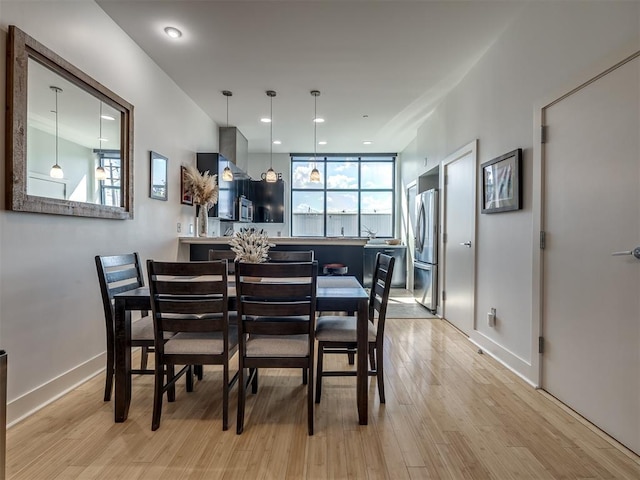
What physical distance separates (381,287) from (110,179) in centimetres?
231

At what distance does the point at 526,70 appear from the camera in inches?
103

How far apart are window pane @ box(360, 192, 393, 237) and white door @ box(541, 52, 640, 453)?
542cm

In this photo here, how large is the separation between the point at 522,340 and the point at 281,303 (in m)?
1.97

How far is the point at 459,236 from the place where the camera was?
3.97 metres

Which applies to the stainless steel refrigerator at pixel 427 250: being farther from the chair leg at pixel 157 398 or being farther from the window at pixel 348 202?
the chair leg at pixel 157 398

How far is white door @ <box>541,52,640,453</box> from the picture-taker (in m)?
1.72

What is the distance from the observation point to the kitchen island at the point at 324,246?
3822 mm

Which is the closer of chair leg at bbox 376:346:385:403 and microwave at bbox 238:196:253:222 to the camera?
chair leg at bbox 376:346:385:403

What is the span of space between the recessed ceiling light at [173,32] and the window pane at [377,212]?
535 centimetres

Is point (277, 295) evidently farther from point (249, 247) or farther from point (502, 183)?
point (502, 183)

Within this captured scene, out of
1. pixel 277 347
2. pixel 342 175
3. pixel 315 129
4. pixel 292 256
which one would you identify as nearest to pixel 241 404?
pixel 277 347

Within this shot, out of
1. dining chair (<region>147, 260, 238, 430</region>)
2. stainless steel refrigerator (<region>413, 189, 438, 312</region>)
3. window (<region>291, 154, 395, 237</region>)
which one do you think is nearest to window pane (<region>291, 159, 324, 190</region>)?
window (<region>291, 154, 395, 237</region>)

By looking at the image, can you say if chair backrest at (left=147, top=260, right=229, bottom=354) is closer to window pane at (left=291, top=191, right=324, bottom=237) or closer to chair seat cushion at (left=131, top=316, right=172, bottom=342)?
chair seat cushion at (left=131, top=316, right=172, bottom=342)

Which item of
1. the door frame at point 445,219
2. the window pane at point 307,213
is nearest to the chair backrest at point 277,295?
the door frame at point 445,219
